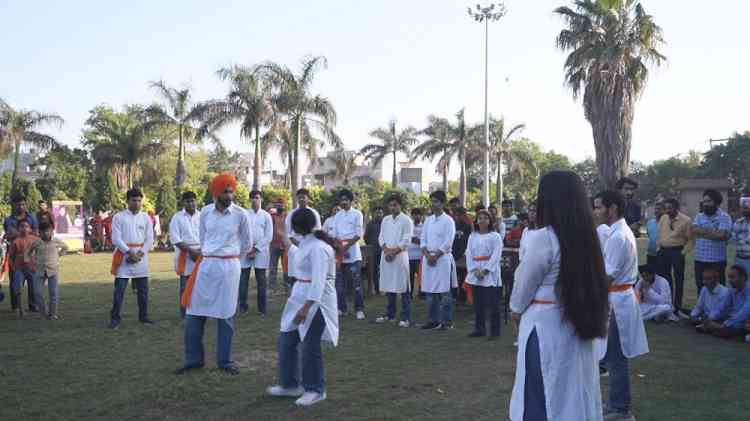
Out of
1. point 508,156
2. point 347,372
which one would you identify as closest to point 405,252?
point 347,372

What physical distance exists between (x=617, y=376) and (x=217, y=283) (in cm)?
402

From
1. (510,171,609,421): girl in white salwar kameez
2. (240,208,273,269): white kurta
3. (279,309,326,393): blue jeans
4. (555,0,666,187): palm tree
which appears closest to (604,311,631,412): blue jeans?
(510,171,609,421): girl in white salwar kameez

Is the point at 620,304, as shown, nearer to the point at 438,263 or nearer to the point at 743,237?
the point at 438,263

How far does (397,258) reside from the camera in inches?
410

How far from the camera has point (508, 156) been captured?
52.9 m

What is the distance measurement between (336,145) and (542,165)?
52763mm

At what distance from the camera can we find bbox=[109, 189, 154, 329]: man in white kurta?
31.9 ft

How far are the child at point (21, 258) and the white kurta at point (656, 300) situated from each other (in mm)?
9740

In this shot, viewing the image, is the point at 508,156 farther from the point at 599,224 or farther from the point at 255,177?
the point at 599,224

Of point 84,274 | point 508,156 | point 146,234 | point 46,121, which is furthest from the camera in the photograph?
point 508,156

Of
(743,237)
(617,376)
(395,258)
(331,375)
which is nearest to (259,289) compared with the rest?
(395,258)

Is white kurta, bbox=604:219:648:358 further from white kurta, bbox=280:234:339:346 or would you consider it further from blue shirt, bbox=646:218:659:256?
blue shirt, bbox=646:218:659:256

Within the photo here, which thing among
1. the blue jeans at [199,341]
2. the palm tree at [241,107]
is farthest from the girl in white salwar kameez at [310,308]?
the palm tree at [241,107]

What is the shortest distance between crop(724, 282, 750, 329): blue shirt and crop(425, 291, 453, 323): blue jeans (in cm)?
380
